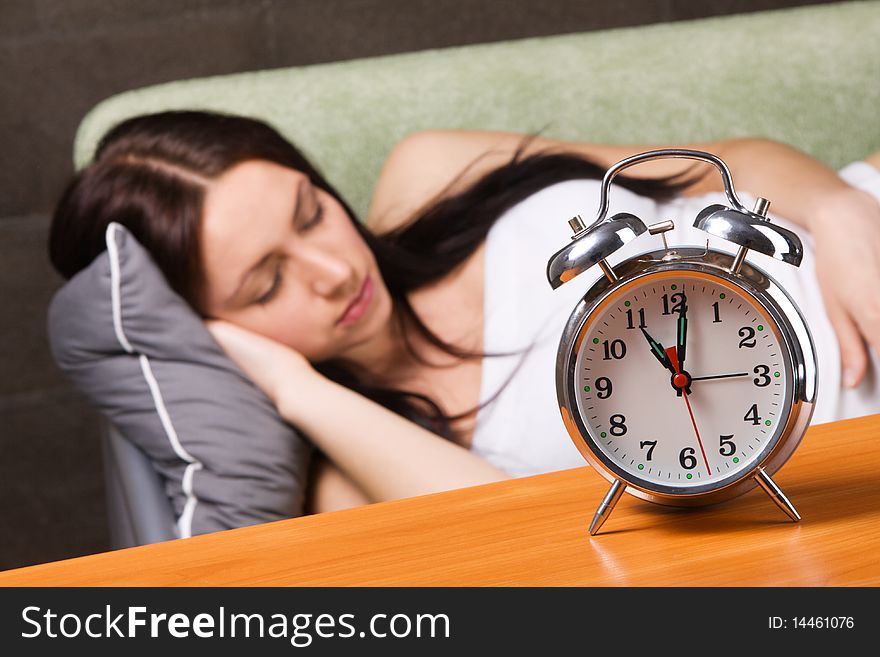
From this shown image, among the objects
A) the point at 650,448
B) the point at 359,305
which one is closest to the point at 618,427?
the point at 650,448

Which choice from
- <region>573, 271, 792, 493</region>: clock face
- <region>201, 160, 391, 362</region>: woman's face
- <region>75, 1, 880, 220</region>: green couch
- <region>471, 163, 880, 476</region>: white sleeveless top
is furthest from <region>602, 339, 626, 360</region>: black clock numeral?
<region>75, 1, 880, 220</region>: green couch

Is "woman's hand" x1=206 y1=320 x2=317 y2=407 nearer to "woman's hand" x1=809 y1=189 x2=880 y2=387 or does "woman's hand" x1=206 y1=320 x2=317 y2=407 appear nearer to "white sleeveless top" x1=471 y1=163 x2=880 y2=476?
"white sleeveless top" x1=471 y1=163 x2=880 y2=476

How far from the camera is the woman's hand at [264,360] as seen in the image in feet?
4.33

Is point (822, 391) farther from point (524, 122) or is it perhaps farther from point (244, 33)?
point (244, 33)

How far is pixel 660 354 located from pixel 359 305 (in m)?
0.74

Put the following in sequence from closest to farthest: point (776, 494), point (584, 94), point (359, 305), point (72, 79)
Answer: point (776, 494), point (359, 305), point (584, 94), point (72, 79)

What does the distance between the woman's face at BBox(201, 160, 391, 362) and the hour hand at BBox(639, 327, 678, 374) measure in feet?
2.40

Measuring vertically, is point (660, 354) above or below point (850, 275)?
below

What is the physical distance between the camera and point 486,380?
1.35 metres

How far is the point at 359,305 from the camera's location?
4.58 ft

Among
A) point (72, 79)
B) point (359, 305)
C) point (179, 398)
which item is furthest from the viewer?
point (72, 79)

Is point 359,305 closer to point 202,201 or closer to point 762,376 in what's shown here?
point 202,201
